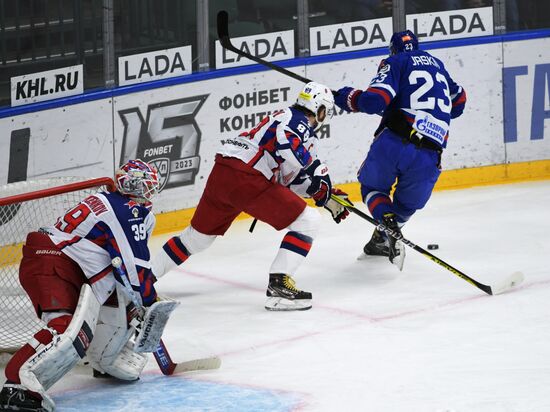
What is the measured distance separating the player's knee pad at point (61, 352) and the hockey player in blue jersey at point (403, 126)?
6.72 feet

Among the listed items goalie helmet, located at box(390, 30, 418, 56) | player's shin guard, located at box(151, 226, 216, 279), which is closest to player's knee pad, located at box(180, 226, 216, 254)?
player's shin guard, located at box(151, 226, 216, 279)

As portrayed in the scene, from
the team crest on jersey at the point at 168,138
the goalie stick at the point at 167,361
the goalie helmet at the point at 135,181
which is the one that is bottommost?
the goalie stick at the point at 167,361

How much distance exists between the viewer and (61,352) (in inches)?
149

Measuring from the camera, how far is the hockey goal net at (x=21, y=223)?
4.54m

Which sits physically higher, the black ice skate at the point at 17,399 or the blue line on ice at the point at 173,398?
the black ice skate at the point at 17,399

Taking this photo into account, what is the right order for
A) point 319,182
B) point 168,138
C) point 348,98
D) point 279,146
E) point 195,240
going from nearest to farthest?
point 279,146 → point 319,182 → point 195,240 → point 348,98 → point 168,138

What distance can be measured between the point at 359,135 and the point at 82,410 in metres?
3.69

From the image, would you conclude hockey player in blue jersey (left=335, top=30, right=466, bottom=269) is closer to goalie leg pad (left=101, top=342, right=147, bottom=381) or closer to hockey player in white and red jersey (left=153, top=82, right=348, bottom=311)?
hockey player in white and red jersey (left=153, top=82, right=348, bottom=311)

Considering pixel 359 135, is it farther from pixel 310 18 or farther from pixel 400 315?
pixel 400 315

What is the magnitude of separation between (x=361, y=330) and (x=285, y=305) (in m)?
0.46

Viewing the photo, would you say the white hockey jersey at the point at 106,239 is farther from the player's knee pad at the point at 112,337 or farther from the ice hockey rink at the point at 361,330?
the ice hockey rink at the point at 361,330

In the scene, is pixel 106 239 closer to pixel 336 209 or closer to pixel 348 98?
pixel 336 209

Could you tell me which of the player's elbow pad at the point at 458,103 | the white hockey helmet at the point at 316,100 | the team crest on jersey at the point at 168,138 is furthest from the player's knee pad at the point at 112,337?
the team crest on jersey at the point at 168,138

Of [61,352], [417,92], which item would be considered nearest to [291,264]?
[417,92]
